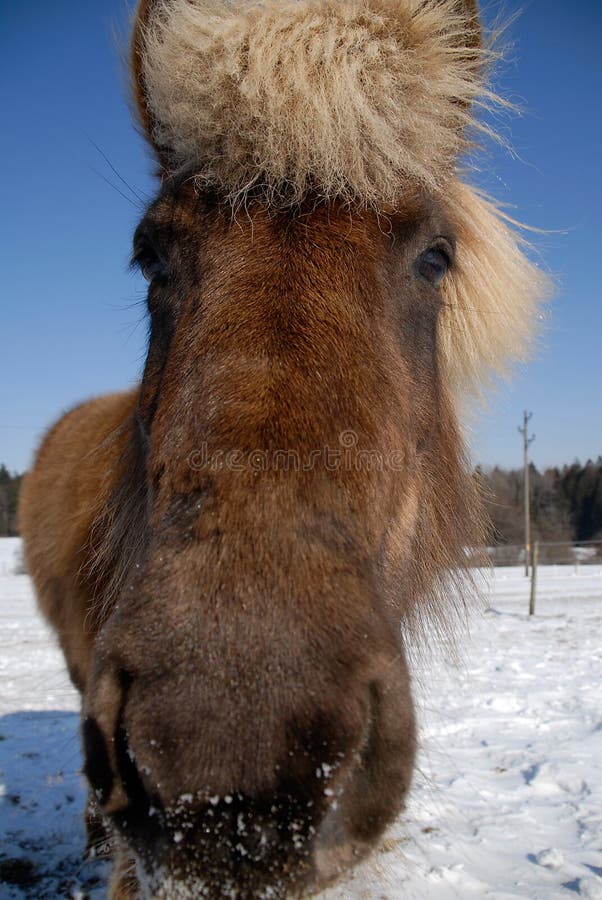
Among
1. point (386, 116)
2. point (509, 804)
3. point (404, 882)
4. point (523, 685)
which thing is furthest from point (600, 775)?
point (386, 116)

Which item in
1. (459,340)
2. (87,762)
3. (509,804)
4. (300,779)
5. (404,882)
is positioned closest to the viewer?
(300,779)

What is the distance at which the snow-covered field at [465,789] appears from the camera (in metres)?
3.22

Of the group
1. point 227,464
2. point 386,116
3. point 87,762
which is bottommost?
point 87,762

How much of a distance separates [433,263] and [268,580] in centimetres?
153

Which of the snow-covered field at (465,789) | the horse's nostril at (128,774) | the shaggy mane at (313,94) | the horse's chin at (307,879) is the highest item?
the shaggy mane at (313,94)

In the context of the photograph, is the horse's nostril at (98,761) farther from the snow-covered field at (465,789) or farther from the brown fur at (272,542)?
the snow-covered field at (465,789)

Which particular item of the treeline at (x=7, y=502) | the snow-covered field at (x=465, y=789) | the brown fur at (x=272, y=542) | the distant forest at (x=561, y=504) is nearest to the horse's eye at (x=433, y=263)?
the brown fur at (x=272, y=542)

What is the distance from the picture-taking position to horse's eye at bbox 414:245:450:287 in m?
2.20

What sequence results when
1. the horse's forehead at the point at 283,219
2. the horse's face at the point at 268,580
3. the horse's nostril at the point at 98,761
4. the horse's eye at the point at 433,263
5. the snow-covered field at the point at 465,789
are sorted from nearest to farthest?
the horse's face at the point at 268,580 → the horse's nostril at the point at 98,761 → the horse's forehead at the point at 283,219 → the horse's eye at the point at 433,263 → the snow-covered field at the point at 465,789

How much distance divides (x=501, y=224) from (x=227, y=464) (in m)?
2.31

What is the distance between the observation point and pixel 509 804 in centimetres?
409

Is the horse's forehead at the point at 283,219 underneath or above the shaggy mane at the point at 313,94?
underneath

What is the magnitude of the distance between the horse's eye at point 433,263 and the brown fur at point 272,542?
0.08ft

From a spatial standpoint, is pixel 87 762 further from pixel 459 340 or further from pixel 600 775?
pixel 600 775
